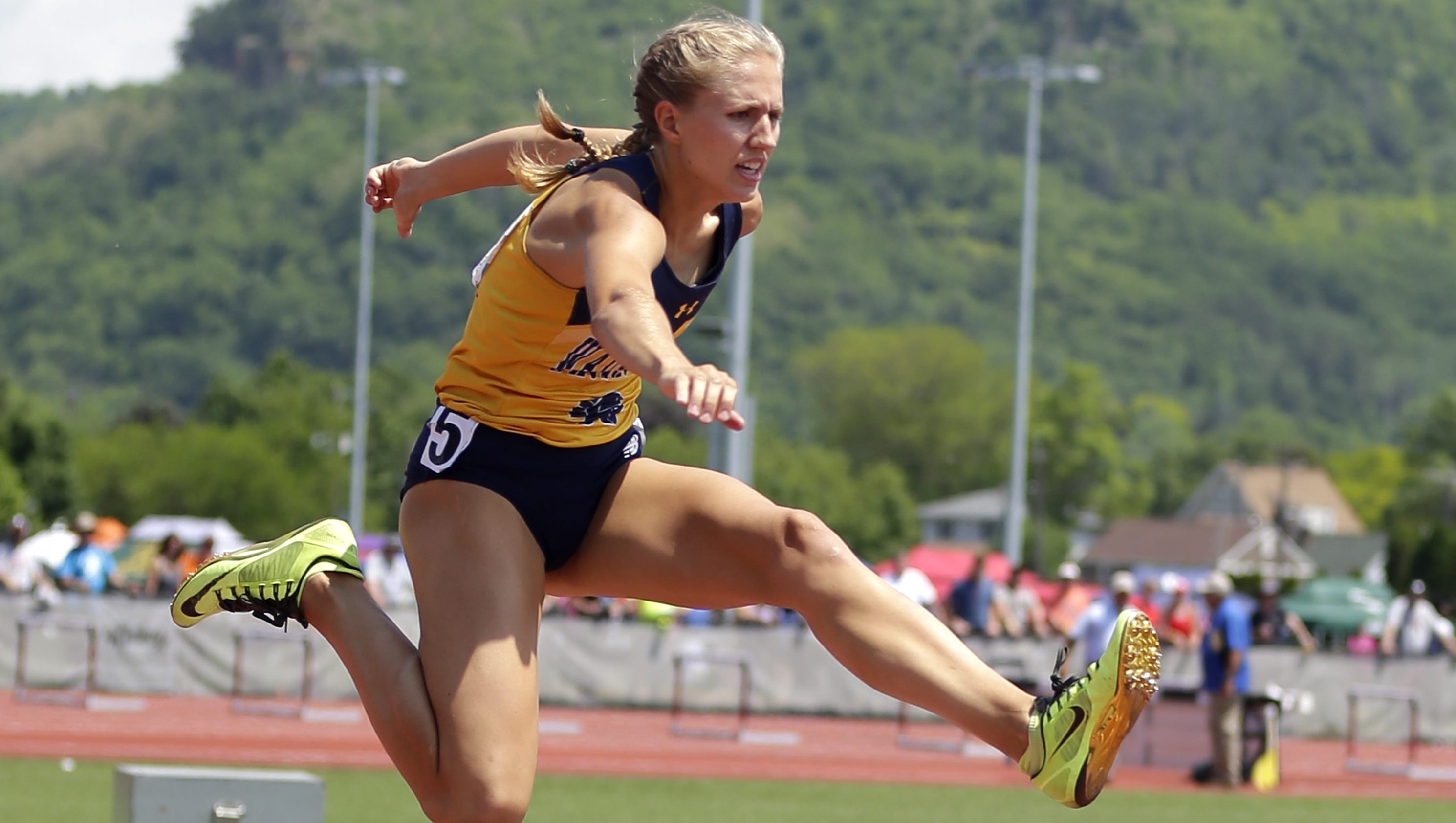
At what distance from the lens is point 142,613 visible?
1819 centimetres

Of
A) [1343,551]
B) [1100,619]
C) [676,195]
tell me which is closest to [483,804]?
[676,195]

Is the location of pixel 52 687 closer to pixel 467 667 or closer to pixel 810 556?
pixel 467 667

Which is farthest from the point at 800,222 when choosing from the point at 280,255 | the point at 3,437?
the point at 3,437

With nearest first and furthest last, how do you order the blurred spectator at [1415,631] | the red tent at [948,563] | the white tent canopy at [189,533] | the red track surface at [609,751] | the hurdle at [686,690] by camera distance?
the red track surface at [609,751] → the hurdle at [686,690] → the blurred spectator at [1415,631] → the red tent at [948,563] → the white tent canopy at [189,533]

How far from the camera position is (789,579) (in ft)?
15.3

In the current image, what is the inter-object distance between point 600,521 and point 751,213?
85cm

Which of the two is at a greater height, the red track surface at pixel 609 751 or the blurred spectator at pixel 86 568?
the blurred spectator at pixel 86 568

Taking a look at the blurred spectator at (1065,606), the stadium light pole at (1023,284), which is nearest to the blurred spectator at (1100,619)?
the blurred spectator at (1065,606)

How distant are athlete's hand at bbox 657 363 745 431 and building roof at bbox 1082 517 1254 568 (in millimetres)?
103063

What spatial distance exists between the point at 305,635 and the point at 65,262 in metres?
140

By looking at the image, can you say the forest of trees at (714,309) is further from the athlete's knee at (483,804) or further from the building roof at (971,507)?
the athlete's knee at (483,804)

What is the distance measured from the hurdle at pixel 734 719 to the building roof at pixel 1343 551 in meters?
89.8

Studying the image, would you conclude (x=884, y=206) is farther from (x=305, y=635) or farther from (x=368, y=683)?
(x=368, y=683)

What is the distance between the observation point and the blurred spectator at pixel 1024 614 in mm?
19672
